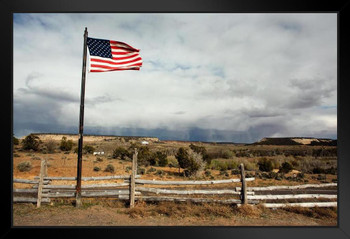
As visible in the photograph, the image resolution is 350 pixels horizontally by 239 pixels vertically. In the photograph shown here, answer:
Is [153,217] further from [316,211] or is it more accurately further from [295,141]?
[295,141]

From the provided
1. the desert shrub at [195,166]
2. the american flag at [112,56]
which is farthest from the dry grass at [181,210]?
the desert shrub at [195,166]

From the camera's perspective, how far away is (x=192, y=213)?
6.80 meters

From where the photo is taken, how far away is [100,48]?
19.5 ft

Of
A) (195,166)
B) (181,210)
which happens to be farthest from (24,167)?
(181,210)

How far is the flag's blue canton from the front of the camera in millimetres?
5902

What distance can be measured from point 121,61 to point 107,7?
2.92 meters

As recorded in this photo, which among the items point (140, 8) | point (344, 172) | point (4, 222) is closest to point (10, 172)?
point (4, 222)

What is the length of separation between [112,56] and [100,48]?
0.39m

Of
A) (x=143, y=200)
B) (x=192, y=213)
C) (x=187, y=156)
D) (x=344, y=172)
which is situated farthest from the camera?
(x=187, y=156)

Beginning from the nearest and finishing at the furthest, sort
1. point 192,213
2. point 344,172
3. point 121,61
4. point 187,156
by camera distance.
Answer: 1. point 344,172
2. point 121,61
3. point 192,213
4. point 187,156

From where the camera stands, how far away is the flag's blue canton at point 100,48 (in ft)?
19.4

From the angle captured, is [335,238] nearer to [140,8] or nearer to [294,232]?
[294,232]

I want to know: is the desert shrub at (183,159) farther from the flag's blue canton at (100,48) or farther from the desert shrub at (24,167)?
the flag's blue canton at (100,48)

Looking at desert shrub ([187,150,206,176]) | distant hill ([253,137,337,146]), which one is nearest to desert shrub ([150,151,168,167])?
desert shrub ([187,150,206,176])
